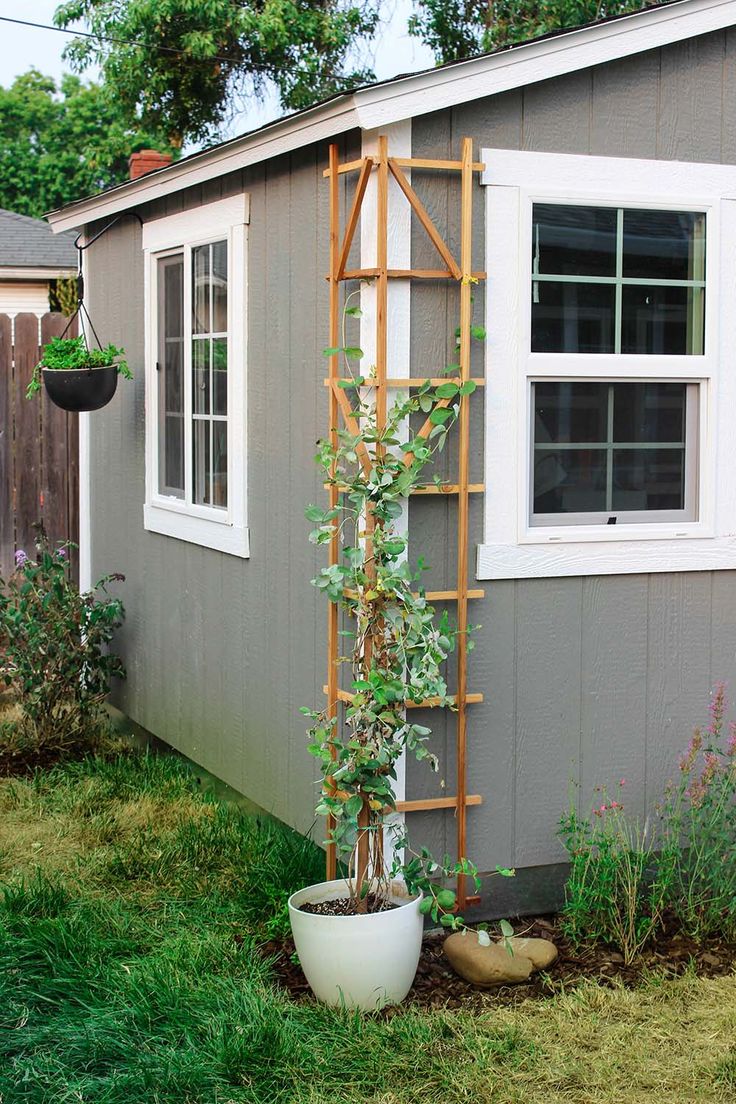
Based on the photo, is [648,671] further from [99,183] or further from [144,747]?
[99,183]

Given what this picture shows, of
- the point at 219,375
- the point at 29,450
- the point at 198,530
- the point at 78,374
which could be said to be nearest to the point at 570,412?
the point at 219,375

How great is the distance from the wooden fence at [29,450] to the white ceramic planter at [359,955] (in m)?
4.95

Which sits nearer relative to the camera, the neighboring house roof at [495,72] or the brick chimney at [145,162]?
the neighboring house roof at [495,72]

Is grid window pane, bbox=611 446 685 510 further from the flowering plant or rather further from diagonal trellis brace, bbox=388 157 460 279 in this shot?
the flowering plant

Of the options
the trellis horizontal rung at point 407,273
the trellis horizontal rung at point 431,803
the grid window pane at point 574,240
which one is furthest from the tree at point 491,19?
the trellis horizontal rung at point 431,803

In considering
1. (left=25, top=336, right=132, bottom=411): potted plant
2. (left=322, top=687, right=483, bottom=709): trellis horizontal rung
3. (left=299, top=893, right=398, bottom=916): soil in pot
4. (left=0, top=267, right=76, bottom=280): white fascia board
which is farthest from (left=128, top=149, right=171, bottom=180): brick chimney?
(left=0, top=267, right=76, bottom=280): white fascia board

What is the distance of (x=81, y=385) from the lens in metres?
6.49

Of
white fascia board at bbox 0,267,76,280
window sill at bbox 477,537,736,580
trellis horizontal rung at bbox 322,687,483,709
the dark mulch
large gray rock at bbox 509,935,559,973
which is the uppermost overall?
white fascia board at bbox 0,267,76,280

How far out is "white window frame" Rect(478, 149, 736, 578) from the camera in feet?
15.1

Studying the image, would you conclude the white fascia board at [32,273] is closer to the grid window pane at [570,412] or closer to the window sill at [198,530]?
the window sill at [198,530]

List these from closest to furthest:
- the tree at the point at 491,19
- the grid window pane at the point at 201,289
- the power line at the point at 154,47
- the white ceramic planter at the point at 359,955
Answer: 1. the white ceramic planter at the point at 359,955
2. the grid window pane at the point at 201,289
3. the tree at the point at 491,19
4. the power line at the point at 154,47

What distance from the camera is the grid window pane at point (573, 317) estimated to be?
15.4 ft

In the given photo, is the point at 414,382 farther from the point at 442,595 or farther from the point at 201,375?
the point at 201,375

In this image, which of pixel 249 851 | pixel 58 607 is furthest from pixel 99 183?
pixel 249 851
